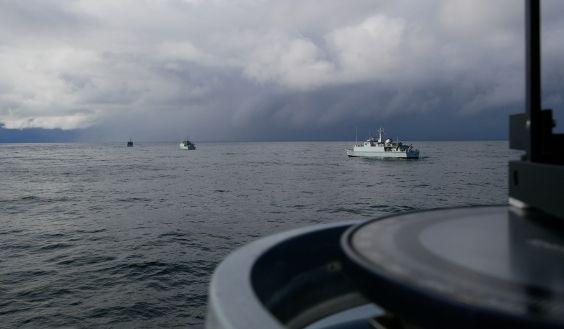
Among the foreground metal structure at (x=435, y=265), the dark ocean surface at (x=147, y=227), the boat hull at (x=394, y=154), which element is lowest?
the dark ocean surface at (x=147, y=227)

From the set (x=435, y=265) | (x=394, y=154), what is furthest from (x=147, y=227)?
(x=394, y=154)

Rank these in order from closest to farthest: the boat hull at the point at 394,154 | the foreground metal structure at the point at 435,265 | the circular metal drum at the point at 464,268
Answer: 1. the circular metal drum at the point at 464,268
2. the foreground metal structure at the point at 435,265
3. the boat hull at the point at 394,154

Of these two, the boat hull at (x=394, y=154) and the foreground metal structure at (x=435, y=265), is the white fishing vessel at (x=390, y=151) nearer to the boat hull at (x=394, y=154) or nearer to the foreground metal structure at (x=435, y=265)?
the boat hull at (x=394, y=154)

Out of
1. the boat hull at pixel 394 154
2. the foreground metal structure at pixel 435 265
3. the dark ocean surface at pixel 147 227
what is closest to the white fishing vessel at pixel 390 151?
the boat hull at pixel 394 154

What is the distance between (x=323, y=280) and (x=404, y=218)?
0.93 meters

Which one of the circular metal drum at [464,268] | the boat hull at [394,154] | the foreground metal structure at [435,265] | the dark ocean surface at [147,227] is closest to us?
the circular metal drum at [464,268]

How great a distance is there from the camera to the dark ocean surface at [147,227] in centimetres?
1945

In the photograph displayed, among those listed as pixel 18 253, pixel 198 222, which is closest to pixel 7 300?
pixel 18 253

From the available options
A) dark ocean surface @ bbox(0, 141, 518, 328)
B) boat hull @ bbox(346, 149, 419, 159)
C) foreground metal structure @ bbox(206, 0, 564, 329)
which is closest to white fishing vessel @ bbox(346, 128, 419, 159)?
boat hull @ bbox(346, 149, 419, 159)

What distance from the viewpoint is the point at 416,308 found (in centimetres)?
227

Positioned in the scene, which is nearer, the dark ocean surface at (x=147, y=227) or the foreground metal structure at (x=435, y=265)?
the foreground metal structure at (x=435, y=265)

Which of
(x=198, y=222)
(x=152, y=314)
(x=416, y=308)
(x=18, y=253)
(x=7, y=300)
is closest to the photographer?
(x=416, y=308)

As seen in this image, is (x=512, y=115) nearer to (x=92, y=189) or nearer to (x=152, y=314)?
(x=152, y=314)

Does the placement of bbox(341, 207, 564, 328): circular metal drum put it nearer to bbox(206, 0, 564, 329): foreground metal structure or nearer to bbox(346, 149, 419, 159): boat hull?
bbox(206, 0, 564, 329): foreground metal structure
